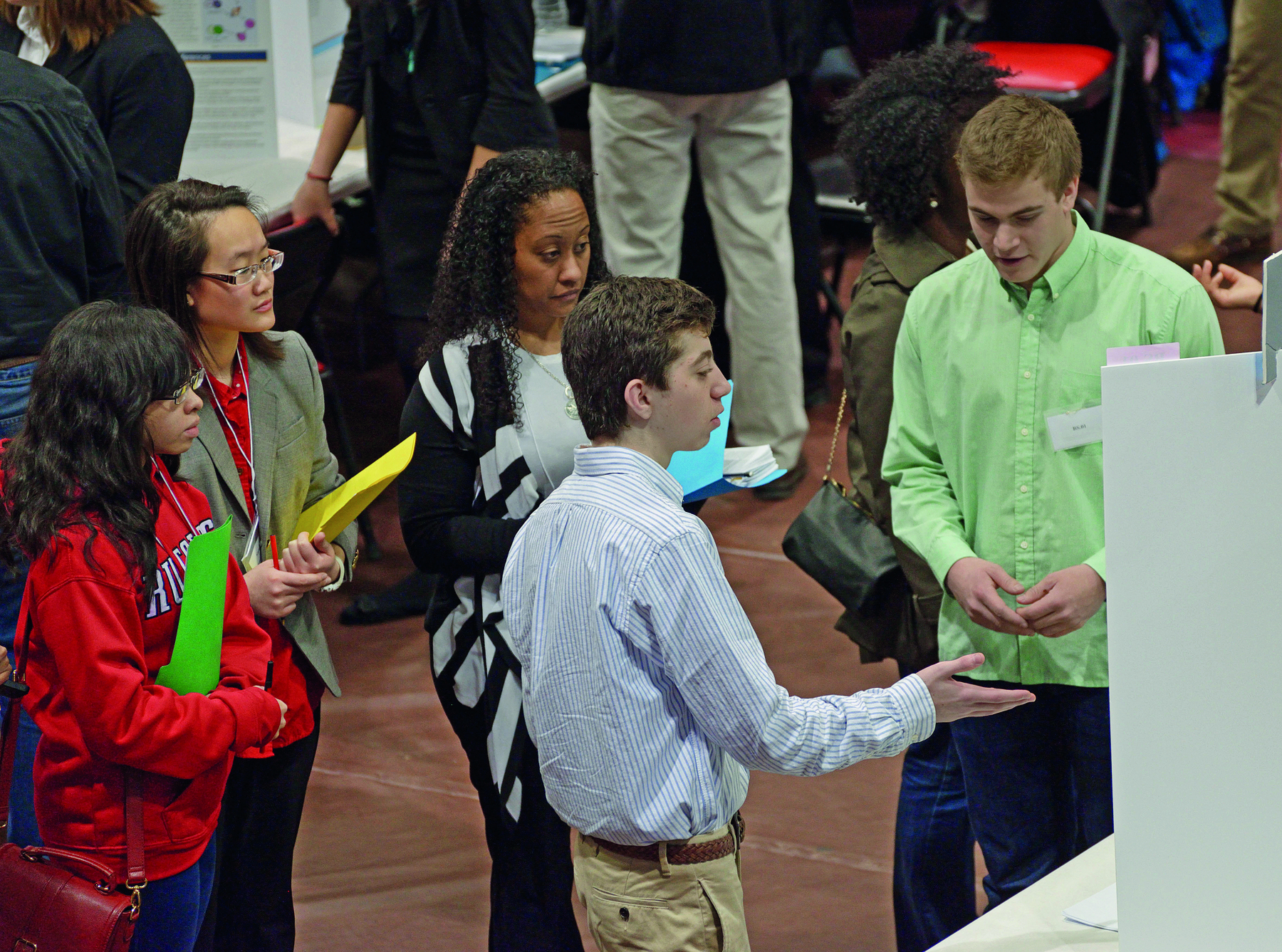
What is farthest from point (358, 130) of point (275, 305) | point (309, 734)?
point (309, 734)

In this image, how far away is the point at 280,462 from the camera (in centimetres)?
221

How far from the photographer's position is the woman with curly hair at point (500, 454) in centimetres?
219

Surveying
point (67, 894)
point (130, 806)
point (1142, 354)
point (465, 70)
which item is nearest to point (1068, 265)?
point (1142, 354)

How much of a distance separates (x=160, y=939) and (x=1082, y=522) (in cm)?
131

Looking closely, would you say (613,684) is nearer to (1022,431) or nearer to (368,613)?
(1022,431)

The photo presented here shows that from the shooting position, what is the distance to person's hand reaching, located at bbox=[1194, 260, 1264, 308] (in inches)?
90.3

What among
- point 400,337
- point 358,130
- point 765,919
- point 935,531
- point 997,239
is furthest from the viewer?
point 358,130

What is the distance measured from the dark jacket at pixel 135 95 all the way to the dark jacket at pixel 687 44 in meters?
1.59

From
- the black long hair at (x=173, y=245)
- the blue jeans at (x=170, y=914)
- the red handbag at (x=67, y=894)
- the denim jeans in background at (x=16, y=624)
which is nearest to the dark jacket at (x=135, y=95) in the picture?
the denim jeans in background at (x=16, y=624)

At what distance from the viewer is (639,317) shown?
1699mm

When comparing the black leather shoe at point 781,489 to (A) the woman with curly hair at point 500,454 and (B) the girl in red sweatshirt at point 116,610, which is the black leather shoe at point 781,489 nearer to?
(A) the woman with curly hair at point 500,454

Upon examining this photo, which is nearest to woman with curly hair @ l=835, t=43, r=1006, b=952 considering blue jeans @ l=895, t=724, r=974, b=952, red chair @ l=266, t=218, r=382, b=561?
blue jeans @ l=895, t=724, r=974, b=952

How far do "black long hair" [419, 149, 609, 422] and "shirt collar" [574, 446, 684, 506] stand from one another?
50cm

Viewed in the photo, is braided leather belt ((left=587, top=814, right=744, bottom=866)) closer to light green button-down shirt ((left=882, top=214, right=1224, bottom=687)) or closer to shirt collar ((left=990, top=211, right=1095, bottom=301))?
light green button-down shirt ((left=882, top=214, right=1224, bottom=687))
